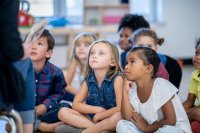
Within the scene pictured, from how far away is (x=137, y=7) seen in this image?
524 centimetres

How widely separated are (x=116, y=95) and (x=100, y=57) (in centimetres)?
23

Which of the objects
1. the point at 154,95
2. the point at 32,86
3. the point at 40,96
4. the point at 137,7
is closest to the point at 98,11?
the point at 137,7

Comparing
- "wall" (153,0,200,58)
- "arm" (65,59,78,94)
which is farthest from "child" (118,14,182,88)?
"wall" (153,0,200,58)

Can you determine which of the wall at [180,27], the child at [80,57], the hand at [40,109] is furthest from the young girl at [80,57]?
the wall at [180,27]

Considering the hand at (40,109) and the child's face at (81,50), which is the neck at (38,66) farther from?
the child's face at (81,50)

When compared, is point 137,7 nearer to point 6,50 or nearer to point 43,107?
point 43,107

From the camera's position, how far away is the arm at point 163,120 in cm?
190

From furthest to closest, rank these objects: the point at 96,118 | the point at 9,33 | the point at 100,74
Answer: the point at 100,74, the point at 96,118, the point at 9,33

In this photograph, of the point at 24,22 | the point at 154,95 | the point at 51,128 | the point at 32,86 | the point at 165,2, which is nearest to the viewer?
the point at 32,86

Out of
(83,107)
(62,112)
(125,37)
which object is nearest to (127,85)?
(83,107)

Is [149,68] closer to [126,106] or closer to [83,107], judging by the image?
[126,106]

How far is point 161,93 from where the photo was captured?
6.37ft

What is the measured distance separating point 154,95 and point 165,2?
3406 millimetres

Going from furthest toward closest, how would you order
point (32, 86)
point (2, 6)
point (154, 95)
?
point (154, 95)
point (32, 86)
point (2, 6)
